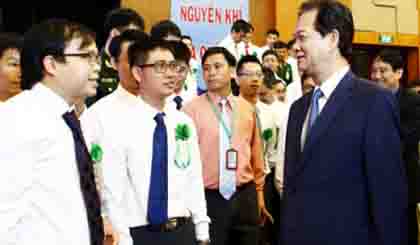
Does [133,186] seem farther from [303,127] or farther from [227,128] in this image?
[227,128]

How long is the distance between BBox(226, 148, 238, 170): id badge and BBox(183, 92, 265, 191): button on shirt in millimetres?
39

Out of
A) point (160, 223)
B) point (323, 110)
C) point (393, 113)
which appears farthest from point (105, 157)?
point (393, 113)

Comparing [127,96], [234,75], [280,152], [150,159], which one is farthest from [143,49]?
[234,75]

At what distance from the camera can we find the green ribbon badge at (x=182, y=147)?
130 inches

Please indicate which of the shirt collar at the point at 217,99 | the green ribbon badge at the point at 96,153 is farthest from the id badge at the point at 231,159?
the green ribbon badge at the point at 96,153

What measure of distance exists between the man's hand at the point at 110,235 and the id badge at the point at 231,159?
48.7 inches

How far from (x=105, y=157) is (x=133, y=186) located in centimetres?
17

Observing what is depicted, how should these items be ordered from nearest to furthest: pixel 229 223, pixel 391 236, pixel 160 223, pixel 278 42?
1. pixel 391 236
2. pixel 160 223
3. pixel 229 223
4. pixel 278 42

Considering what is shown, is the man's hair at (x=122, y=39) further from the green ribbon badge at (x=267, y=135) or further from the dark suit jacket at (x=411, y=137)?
the green ribbon badge at (x=267, y=135)

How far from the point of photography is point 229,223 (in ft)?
13.5

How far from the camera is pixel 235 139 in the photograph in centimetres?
435

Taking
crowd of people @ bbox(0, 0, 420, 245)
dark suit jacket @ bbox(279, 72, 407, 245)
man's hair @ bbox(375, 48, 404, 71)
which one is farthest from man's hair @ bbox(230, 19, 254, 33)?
dark suit jacket @ bbox(279, 72, 407, 245)

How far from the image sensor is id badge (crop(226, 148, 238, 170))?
13.9ft

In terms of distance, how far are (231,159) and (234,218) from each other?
340mm
